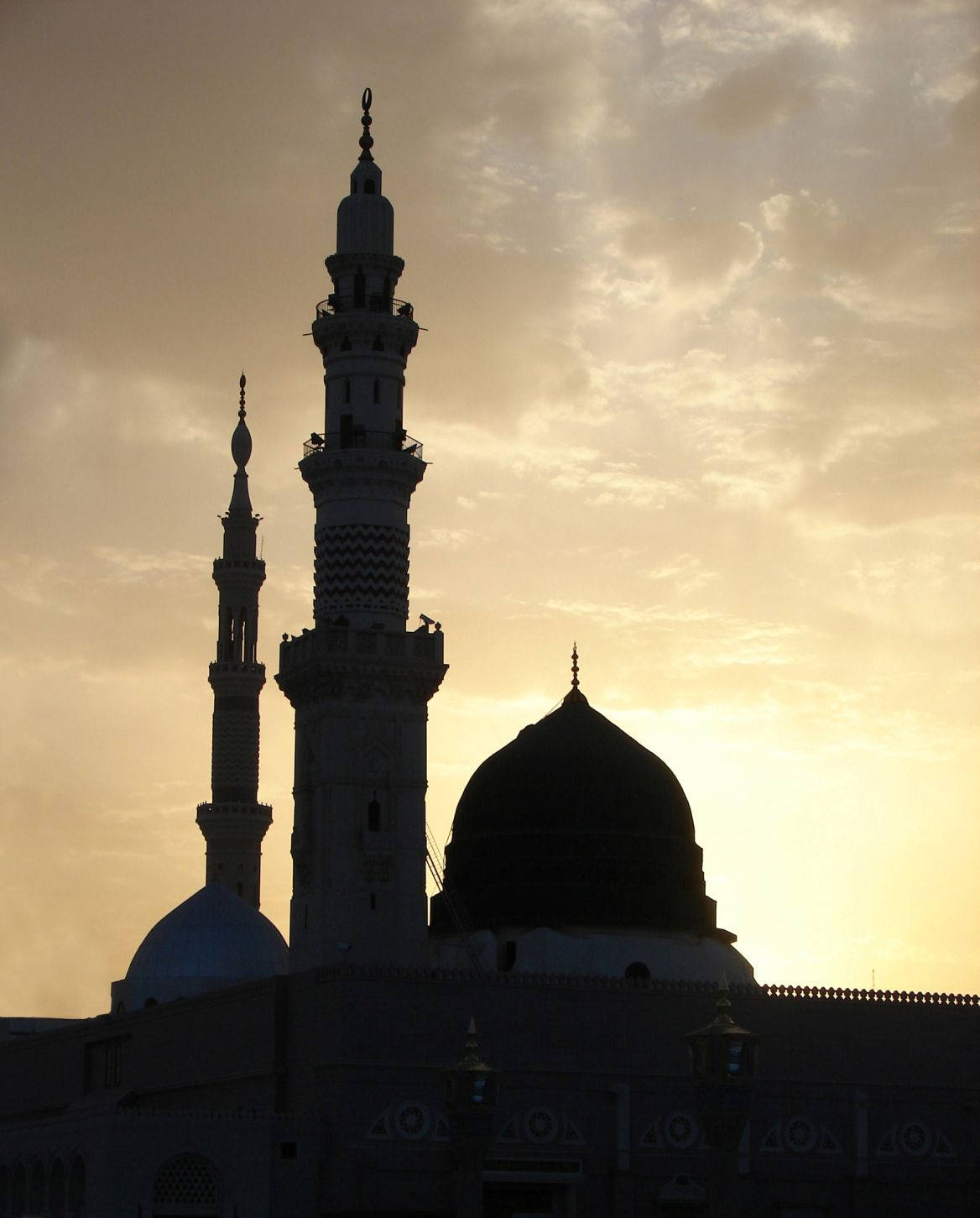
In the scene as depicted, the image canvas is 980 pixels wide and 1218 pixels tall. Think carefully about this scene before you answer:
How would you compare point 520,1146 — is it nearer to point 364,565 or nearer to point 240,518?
point 364,565

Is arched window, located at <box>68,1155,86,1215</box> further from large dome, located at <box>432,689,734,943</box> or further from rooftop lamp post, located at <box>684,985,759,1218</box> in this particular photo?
rooftop lamp post, located at <box>684,985,759,1218</box>

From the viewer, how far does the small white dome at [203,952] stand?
55031 mm

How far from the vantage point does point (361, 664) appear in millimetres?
48938

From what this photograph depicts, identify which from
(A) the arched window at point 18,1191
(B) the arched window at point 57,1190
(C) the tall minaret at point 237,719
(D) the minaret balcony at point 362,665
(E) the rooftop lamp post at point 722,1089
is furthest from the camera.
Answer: (C) the tall minaret at point 237,719

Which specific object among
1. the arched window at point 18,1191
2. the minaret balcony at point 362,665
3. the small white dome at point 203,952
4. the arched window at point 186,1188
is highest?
the minaret balcony at point 362,665

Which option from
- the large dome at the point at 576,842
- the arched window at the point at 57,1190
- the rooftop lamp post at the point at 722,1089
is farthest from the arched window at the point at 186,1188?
the rooftop lamp post at the point at 722,1089

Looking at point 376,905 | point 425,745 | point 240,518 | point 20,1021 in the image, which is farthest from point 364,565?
point 20,1021

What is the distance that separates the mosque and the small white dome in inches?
2.8

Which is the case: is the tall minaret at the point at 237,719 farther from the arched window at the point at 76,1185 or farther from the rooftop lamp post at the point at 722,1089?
the rooftop lamp post at the point at 722,1089

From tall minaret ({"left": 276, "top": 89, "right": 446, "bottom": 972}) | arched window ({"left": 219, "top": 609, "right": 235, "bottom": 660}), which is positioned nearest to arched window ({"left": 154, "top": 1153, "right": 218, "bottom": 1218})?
tall minaret ({"left": 276, "top": 89, "right": 446, "bottom": 972})

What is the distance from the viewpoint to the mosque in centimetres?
4319

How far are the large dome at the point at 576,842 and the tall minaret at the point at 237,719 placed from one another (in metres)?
12.7

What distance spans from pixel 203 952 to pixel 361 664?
10152 mm

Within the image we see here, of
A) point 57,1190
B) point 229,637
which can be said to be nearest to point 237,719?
point 229,637
